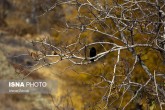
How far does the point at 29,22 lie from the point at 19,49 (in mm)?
7015

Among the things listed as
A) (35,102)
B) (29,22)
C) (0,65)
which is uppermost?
(29,22)

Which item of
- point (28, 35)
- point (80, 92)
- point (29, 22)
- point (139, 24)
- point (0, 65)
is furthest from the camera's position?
point (29, 22)

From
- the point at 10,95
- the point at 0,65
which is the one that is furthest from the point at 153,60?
the point at 0,65

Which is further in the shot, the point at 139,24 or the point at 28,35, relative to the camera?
the point at 28,35

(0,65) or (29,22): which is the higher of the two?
(29,22)

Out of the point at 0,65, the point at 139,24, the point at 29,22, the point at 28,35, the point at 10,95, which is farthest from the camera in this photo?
the point at 29,22

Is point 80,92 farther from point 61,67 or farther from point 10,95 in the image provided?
point 10,95

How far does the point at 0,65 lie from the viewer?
26.6 m

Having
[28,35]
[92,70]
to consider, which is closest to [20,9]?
[28,35]

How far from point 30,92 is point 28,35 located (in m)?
8.93

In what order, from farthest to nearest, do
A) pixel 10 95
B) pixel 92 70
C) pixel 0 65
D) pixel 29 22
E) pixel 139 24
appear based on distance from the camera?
1. pixel 29 22
2. pixel 0 65
3. pixel 10 95
4. pixel 92 70
5. pixel 139 24

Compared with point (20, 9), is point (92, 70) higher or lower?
lower

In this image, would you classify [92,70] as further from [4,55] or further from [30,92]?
[4,55]

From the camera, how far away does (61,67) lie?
14875mm
